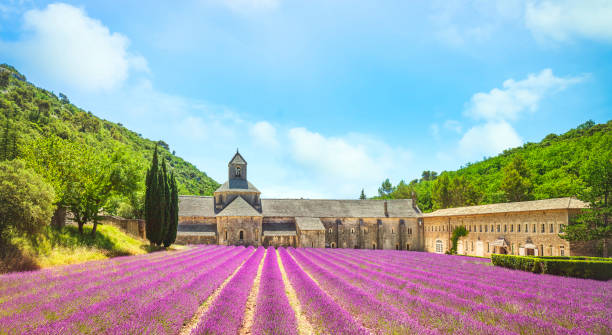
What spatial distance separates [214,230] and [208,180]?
14539 centimetres

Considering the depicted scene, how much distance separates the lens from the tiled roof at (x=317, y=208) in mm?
54250

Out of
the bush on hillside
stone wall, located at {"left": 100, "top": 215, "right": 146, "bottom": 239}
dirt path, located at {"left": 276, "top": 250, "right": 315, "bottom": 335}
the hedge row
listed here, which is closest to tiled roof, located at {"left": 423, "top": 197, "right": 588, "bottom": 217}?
the hedge row

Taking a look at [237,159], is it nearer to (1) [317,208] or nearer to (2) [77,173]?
(1) [317,208]

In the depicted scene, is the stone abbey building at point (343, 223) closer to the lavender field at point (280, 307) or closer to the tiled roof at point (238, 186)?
the tiled roof at point (238, 186)

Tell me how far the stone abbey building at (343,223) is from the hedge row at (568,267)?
44.2 feet

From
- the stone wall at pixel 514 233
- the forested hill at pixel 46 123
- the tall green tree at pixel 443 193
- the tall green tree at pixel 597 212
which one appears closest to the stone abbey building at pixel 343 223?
the stone wall at pixel 514 233

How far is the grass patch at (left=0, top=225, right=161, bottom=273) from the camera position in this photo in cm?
1564

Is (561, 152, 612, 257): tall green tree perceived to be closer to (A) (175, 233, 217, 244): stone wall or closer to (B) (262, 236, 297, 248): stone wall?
(B) (262, 236, 297, 248): stone wall

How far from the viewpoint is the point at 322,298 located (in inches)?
438

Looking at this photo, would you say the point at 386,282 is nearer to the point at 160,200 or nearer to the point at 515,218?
the point at 160,200

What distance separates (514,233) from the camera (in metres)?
36.0

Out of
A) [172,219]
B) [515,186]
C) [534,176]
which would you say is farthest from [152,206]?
[534,176]

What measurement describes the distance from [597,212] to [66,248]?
3780 centimetres

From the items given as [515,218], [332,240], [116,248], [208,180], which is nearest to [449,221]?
[515,218]
